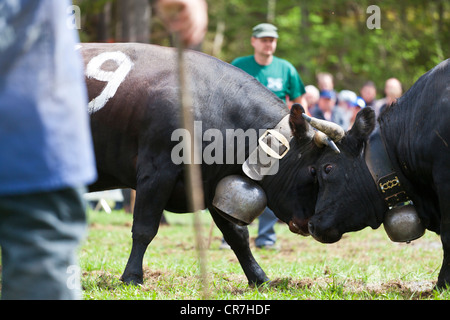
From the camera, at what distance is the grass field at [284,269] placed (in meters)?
4.63

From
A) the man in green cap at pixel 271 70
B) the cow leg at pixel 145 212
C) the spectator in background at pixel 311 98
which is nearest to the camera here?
the cow leg at pixel 145 212

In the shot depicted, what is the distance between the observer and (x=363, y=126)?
5.20m

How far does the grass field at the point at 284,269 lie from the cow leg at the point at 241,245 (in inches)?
5.8

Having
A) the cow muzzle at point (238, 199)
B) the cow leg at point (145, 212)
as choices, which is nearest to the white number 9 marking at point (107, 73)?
the cow leg at point (145, 212)

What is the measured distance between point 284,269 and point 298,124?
63.6 inches

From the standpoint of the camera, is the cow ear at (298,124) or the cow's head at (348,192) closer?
the cow's head at (348,192)

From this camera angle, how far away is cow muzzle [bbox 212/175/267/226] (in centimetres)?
518

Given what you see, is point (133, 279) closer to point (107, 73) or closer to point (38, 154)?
point (107, 73)

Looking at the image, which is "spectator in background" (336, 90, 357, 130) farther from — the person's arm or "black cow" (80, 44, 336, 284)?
the person's arm

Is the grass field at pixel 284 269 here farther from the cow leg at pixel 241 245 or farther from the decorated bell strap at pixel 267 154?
the decorated bell strap at pixel 267 154

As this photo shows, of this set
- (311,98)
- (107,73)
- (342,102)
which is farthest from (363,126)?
(311,98)

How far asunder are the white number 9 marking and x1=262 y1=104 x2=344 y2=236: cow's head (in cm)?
145

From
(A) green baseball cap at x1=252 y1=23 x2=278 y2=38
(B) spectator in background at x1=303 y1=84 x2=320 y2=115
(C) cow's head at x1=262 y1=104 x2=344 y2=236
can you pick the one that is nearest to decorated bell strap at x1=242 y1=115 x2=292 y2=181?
(C) cow's head at x1=262 y1=104 x2=344 y2=236

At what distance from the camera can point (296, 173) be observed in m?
5.36
